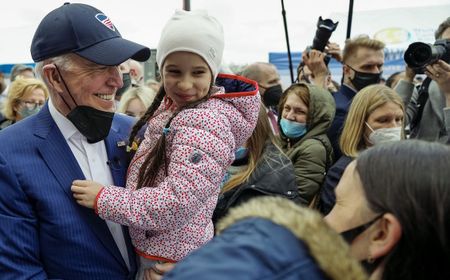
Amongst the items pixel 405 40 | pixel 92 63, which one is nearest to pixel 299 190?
pixel 92 63

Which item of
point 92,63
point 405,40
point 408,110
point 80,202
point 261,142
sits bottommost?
point 405,40

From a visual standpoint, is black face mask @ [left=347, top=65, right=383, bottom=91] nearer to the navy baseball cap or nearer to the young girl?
the young girl

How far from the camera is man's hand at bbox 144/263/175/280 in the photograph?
1.67 meters

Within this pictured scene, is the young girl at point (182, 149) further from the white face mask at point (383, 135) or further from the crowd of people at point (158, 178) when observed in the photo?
the white face mask at point (383, 135)

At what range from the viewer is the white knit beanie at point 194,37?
170 centimetres

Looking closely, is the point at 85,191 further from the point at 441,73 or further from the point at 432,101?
the point at 432,101

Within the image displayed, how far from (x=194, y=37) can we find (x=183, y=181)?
561mm

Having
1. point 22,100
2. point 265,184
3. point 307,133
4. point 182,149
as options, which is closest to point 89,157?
point 182,149

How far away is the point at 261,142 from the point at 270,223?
1849 mm

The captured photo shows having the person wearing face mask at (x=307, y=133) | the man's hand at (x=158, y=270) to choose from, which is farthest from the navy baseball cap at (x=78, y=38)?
the person wearing face mask at (x=307, y=133)

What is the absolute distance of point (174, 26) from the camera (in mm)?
1743

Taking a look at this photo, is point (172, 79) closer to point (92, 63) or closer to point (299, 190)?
point (92, 63)

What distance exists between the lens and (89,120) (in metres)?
1.65

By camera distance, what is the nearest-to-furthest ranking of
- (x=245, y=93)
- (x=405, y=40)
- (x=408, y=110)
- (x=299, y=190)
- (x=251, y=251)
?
1. (x=251, y=251)
2. (x=245, y=93)
3. (x=299, y=190)
4. (x=408, y=110)
5. (x=405, y=40)
